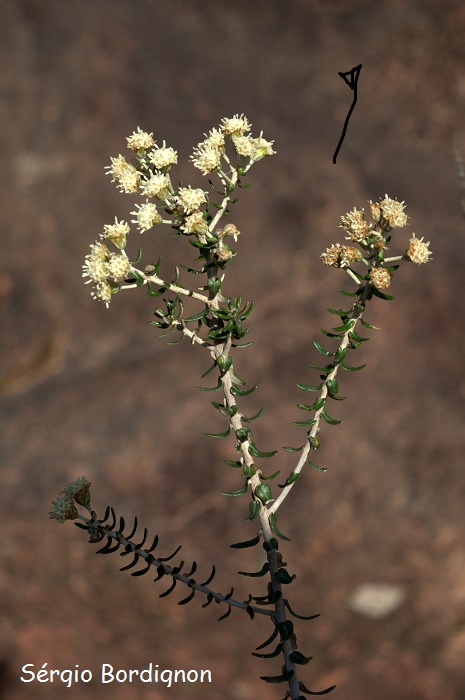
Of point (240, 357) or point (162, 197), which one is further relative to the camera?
point (240, 357)

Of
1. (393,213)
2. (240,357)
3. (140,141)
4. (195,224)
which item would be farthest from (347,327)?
(240,357)

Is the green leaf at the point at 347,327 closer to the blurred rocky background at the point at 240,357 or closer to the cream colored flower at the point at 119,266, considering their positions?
the cream colored flower at the point at 119,266

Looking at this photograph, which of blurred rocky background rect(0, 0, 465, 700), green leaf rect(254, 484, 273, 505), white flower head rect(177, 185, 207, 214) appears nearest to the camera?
white flower head rect(177, 185, 207, 214)

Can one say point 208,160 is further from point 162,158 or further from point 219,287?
point 219,287

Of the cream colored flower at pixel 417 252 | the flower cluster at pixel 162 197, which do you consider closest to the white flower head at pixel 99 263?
the flower cluster at pixel 162 197

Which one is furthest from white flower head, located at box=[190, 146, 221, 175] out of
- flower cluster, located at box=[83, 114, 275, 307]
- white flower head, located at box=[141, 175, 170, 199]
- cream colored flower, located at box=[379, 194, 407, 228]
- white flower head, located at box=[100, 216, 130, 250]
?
cream colored flower, located at box=[379, 194, 407, 228]

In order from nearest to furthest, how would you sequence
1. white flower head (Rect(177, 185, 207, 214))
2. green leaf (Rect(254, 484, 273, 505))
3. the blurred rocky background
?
white flower head (Rect(177, 185, 207, 214)), green leaf (Rect(254, 484, 273, 505)), the blurred rocky background

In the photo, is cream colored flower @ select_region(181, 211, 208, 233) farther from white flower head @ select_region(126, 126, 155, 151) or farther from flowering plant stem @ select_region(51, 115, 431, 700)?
white flower head @ select_region(126, 126, 155, 151)
